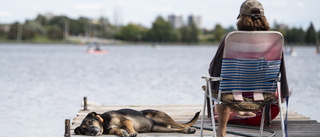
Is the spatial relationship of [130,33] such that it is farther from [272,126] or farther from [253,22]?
[253,22]

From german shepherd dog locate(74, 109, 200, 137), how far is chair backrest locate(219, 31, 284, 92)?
1.52 metres

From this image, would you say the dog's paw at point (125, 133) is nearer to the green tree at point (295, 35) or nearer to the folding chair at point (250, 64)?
the folding chair at point (250, 64)

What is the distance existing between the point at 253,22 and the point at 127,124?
206 centimetres

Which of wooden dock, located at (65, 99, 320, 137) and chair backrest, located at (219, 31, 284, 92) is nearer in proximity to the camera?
chair backrest, located at (219, 31, 284, 92)

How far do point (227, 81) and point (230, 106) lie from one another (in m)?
0.25

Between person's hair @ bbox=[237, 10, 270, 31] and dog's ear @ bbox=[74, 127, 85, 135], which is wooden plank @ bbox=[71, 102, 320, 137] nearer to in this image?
dog's ear @ bbox=[74, 127, 85, 135]

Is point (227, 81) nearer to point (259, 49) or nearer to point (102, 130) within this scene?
point (259, 49)

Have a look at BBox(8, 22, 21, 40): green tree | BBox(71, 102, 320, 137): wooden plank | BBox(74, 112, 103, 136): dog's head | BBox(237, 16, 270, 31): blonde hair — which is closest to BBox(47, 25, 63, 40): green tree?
BBox(8, 22, 21, 40): green tree

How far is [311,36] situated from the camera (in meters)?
162

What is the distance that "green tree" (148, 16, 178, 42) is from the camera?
187375 millimetres

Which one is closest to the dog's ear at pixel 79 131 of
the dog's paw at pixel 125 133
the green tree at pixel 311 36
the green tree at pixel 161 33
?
the dog's paw at pixel 125 133

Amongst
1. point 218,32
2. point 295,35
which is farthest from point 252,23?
point 218,32

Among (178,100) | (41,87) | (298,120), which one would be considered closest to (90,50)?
(41,87)

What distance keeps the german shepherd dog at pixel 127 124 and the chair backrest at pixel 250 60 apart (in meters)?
1.52
